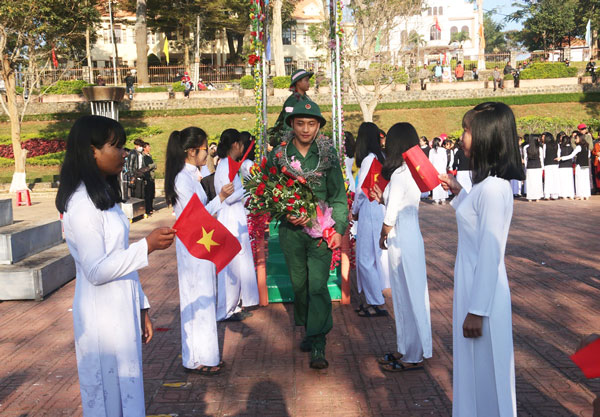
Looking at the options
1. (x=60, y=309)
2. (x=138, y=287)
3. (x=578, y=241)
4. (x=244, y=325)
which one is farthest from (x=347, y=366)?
(x=578, y=241)

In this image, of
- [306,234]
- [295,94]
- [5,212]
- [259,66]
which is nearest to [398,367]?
[306,234]

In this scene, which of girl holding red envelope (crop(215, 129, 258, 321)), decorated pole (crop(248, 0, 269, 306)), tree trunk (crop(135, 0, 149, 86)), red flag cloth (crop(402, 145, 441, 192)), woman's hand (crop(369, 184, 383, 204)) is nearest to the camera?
red flag cloth (crop(402, 145, 441, 192))

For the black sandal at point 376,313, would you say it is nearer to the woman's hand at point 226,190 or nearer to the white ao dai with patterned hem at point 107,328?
the woman's hand at point 226,190

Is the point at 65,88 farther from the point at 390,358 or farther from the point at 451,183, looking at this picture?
the point at 451,183

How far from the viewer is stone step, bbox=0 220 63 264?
7.48 metres

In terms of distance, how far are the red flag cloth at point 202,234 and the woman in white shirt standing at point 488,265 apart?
4.12ft

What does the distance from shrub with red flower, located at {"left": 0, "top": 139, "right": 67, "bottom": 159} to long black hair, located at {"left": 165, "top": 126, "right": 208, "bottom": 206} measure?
26647 millimetres

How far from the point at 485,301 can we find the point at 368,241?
3.58 metres

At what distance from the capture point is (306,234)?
193 inches

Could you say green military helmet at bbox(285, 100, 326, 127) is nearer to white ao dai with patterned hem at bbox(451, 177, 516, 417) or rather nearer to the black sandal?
white ao dai with patterned hem at bbox(451, 177, 516, 417)

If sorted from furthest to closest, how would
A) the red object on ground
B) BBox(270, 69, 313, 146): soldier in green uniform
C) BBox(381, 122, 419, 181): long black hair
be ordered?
the red object on ground, BBox(270, 69, 313, 146): soldier in green uniform, BBox(381, 122, 419, 181): long black hair

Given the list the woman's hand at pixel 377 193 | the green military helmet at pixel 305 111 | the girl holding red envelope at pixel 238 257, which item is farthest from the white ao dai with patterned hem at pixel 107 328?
the girl holding red envelope at pixel 238 257

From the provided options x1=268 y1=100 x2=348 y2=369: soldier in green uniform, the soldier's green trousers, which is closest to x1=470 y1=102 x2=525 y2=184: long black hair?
x1=268 y1=100 x2=348 y2=369: soldier in green uniform

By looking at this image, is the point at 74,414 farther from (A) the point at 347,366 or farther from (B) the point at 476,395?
(B) the point at 476,395
